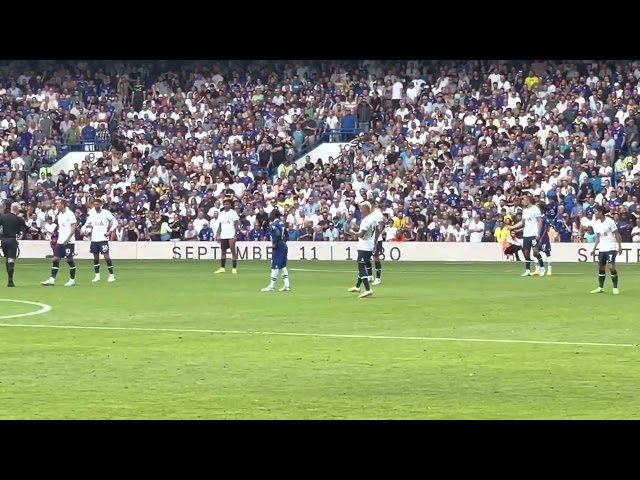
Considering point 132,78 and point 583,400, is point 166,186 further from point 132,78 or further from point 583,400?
point 583,400

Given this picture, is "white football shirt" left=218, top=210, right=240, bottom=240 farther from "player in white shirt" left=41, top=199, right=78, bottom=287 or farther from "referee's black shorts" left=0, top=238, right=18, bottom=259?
"referee's black shorts" left=0, top=238, right=18, bottom=259

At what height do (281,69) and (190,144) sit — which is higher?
(281,69)

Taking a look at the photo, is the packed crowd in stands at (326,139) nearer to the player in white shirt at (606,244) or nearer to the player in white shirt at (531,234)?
the player in white shirt at (531,234)

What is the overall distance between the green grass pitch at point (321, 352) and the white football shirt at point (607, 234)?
1.13 meters

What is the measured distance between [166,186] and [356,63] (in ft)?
32.6

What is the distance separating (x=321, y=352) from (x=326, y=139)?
34.4 m

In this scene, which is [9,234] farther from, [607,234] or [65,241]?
[607,234]

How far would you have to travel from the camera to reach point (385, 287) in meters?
29.1

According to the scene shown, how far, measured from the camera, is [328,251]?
4378 cm

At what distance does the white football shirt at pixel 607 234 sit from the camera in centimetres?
2700

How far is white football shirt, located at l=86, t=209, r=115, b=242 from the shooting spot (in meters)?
31.3

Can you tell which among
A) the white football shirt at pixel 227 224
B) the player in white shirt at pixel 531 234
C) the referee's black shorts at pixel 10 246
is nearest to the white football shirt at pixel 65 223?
the referee's black shorts at pixel 10 246

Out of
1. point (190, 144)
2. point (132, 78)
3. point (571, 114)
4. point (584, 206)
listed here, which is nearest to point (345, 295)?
point (584, 206)

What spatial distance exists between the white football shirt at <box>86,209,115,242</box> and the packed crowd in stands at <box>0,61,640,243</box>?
387 inches
